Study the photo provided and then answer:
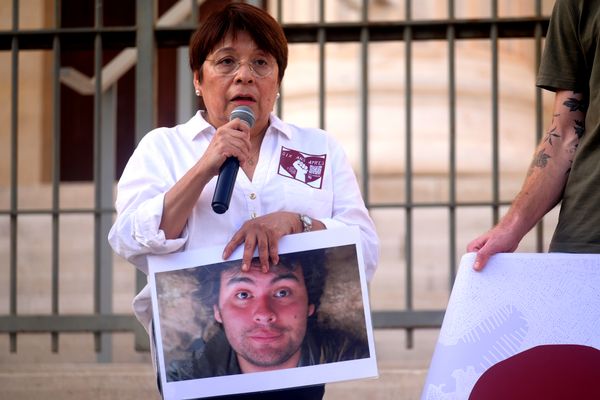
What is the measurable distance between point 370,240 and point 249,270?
1.30 feet

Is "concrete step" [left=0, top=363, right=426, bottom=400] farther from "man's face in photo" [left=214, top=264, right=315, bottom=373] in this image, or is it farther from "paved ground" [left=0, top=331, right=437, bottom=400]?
"man's face in photo" [left=214, top=264, right=315, bottom=373]

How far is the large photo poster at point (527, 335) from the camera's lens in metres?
2.73

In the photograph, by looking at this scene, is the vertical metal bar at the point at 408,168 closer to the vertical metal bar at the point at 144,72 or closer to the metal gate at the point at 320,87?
the metal gate at the point at 320,87

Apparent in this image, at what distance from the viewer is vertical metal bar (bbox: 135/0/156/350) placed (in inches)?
233

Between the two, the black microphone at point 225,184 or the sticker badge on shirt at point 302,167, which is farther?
the sticker badge on shirt at point 302,167

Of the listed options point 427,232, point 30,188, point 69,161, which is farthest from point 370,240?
point 69,161

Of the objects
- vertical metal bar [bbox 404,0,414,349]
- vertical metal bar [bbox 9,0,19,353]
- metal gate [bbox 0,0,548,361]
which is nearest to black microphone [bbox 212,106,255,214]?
metal gate [bbox 0,0,548,361]

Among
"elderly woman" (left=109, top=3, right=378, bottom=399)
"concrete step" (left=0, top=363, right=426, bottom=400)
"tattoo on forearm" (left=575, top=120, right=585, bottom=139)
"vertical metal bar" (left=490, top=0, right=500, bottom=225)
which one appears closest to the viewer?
"elderly woman" (left=109, top=3, right=378, bottom=399)

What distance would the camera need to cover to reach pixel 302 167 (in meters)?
3.30

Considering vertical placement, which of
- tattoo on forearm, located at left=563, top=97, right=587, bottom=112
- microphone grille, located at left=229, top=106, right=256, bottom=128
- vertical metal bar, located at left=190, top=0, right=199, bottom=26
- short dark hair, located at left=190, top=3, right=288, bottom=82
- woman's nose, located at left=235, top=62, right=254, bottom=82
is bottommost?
microphone grille, located at left=229, top=106, right=256, bottom=128

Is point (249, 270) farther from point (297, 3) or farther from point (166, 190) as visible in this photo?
point (297, 3)

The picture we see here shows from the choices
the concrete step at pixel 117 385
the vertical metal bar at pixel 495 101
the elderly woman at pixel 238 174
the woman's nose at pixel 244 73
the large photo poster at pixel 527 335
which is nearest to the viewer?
the large photo poster at pixel 527 335

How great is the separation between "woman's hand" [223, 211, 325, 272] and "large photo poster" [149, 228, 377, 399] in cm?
2

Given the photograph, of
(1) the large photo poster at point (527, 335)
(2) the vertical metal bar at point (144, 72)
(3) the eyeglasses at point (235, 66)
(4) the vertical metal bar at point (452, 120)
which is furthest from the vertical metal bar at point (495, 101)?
(1) the large photo poster at point (527, 335)
